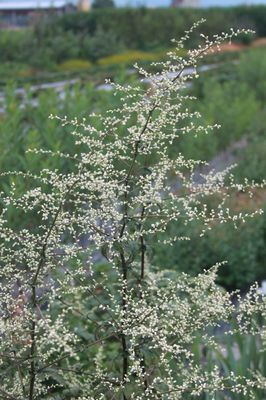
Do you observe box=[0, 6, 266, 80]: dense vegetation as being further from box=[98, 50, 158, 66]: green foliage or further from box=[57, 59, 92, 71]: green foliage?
box=[98, 50, 158, 66]: green foliage

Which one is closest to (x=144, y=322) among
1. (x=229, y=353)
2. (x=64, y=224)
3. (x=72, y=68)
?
(x=64, y=224)

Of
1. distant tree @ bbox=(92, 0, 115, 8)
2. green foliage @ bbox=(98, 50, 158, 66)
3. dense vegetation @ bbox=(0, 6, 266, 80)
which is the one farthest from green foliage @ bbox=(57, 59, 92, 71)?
distant tree @ bbox=(92, 0, 115, 8)

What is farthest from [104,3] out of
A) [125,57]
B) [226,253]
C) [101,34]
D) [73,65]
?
[226,253]

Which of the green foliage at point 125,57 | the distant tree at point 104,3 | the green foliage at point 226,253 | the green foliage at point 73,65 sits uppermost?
the distant tree at point 104,3

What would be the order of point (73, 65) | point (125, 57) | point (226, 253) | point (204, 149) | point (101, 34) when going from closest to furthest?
point (226, 253)
point (204, 149)
point (73, 65)
point (125, 57)
point (101, 34)

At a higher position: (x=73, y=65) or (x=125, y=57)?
(x=125, y=57)

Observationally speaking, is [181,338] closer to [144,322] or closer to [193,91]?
[144,322]

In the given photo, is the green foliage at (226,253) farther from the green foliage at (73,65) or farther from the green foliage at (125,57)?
the green foliage at (125,57)

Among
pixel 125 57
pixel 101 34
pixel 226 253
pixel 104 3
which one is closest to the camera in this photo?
pixel 226 253

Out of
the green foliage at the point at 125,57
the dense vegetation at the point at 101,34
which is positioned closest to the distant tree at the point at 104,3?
the dense vegetation at the point at 101,34

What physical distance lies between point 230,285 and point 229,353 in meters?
2.60

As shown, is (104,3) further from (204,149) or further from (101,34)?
(204,149)

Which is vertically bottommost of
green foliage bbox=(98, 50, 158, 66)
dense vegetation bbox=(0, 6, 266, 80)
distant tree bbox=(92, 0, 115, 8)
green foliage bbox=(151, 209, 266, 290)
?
green foliage bbox=(151, 209, 266, 290)

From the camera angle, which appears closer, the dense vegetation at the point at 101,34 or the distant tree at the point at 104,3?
the dense vegetation at the point at 101,34
